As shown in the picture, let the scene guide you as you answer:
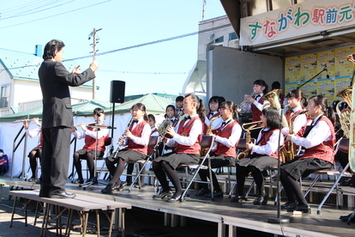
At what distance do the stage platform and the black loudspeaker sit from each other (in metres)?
4.23

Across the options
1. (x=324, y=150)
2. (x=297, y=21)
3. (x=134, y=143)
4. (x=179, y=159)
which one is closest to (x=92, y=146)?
(x=134, y=143)

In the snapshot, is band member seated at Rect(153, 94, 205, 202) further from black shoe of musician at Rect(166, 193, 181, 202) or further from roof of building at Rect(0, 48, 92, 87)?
roof of building at Rect(0, 48, 92, 87)

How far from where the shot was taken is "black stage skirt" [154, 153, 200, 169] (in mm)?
5789

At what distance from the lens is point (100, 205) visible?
195 inches

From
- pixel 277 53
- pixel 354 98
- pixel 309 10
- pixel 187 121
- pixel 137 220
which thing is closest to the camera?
pixel 354 98

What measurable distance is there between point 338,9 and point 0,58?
30.2 metres

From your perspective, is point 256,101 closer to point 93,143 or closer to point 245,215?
point 93,143

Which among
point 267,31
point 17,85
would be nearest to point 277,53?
point 267,31

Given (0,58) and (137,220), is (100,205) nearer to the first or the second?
(137,220)

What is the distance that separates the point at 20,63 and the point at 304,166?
104 feet

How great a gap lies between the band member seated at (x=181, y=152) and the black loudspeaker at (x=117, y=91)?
455 centimetres

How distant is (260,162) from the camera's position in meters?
5.31

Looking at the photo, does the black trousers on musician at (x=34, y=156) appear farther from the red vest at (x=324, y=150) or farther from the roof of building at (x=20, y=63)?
the roof of building at (x=20, y=63)

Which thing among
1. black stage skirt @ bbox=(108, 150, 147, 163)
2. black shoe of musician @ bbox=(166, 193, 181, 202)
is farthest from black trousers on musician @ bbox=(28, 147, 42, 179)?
black shoe of musician @ bbox=(166, 193, 181, 202)
